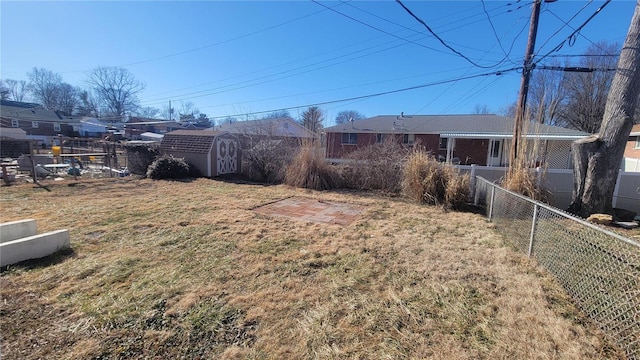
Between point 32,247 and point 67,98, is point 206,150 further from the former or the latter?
point 67,98

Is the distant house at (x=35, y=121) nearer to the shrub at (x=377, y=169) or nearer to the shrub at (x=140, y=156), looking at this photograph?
the shrub at (x=140, y=156)

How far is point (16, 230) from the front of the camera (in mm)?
3521

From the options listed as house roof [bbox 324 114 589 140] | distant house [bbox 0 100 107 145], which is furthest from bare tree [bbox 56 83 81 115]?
house roof [bbox 324 114 589 140]

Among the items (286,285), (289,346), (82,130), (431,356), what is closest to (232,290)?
(286,285)

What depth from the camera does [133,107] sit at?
50.9m

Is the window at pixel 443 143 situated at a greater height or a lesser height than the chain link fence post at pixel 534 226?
greater

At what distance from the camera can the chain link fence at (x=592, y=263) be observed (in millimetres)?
2016

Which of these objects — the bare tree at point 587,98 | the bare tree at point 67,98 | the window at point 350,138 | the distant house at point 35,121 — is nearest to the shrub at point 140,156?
the window at point 350,138

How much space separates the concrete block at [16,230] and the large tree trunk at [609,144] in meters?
10.1

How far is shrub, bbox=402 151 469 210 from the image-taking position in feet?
20.9

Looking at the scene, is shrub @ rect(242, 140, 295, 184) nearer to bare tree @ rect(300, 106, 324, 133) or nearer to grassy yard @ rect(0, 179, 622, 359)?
bare tree @ rect(300, 106, 324, 133)

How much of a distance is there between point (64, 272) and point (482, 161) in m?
19.1

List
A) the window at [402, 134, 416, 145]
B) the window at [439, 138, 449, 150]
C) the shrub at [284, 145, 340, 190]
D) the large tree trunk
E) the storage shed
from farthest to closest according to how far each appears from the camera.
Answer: the window at [402, 134, 416, 145]
the window at [439, 138, 449, 150]
the storage shed
the shrub at [284, 145, 340, 190]
the large tree trunk

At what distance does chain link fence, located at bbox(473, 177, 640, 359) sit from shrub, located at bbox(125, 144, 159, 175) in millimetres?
13794
